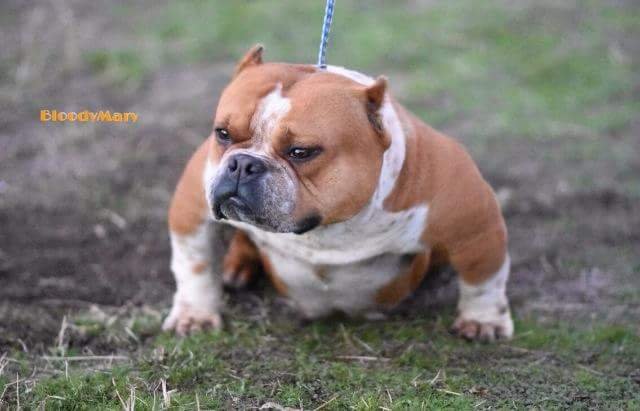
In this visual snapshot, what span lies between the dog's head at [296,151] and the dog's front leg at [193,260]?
526 mm

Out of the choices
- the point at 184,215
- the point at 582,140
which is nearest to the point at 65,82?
the point at 184,215

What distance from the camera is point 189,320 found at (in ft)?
14.0

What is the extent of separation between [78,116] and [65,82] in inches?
26.7

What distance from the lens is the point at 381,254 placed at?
4.01 metres

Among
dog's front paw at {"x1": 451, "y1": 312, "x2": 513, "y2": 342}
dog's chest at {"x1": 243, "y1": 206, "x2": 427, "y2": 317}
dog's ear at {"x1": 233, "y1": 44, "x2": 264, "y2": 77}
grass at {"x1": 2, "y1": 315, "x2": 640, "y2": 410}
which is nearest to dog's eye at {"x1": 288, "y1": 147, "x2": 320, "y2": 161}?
dog's chest at {"x1": 243, "y1": 206, "x2": 427, "y2": 317}

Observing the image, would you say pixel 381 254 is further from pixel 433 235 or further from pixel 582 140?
pixel 582 140

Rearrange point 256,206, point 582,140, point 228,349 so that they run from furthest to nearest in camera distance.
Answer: point 582,140, point 228,349, point 256,206

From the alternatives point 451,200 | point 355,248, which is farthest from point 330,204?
point 451,200

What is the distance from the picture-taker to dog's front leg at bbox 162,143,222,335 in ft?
13.4

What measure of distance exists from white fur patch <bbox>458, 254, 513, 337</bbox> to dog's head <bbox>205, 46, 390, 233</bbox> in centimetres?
94

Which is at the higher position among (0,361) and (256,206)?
(256,206)

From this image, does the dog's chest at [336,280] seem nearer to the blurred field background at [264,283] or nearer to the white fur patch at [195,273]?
the blurred field background at [264,283]
